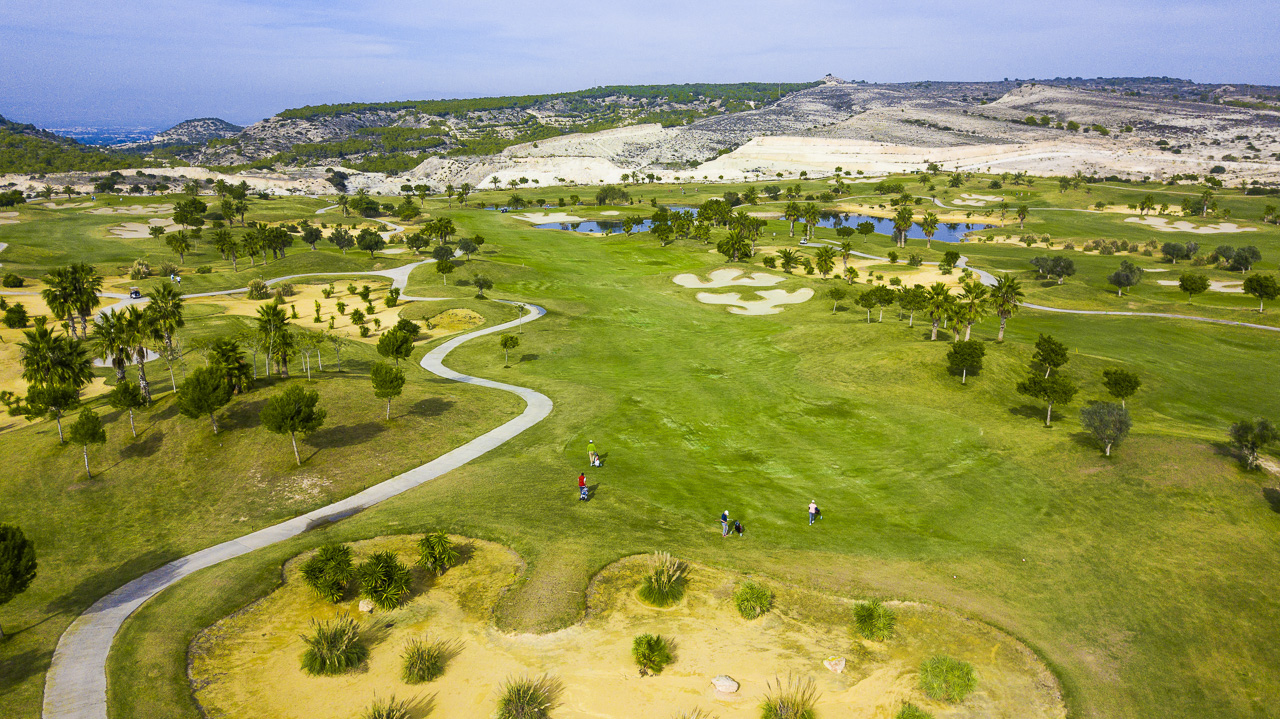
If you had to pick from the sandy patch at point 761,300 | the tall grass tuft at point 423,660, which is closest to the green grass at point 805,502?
the tall grass tuft at point 423,660

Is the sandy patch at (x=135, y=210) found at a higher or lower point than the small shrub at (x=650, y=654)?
higher

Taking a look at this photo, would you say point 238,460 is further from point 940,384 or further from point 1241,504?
point 1241,504

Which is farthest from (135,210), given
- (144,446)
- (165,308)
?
A: (144,446)

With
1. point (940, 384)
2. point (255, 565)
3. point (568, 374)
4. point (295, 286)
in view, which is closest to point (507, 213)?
point (295, 286)

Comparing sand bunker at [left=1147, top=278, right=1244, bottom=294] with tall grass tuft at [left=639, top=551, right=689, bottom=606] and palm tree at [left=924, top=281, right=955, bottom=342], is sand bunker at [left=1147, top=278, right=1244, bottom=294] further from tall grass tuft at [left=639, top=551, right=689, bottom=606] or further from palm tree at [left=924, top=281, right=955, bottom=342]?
tall grass tuft at [left=639, top=551, right=689, bottom=606]

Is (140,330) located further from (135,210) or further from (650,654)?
(135,210)

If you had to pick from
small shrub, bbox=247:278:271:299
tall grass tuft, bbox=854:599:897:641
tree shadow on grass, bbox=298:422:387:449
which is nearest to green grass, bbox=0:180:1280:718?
tree shadow on grass, bbox=298:422:387:449

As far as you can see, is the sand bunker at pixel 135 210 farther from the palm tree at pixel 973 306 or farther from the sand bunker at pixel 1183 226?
the sand bunker at pixel 1183 226
